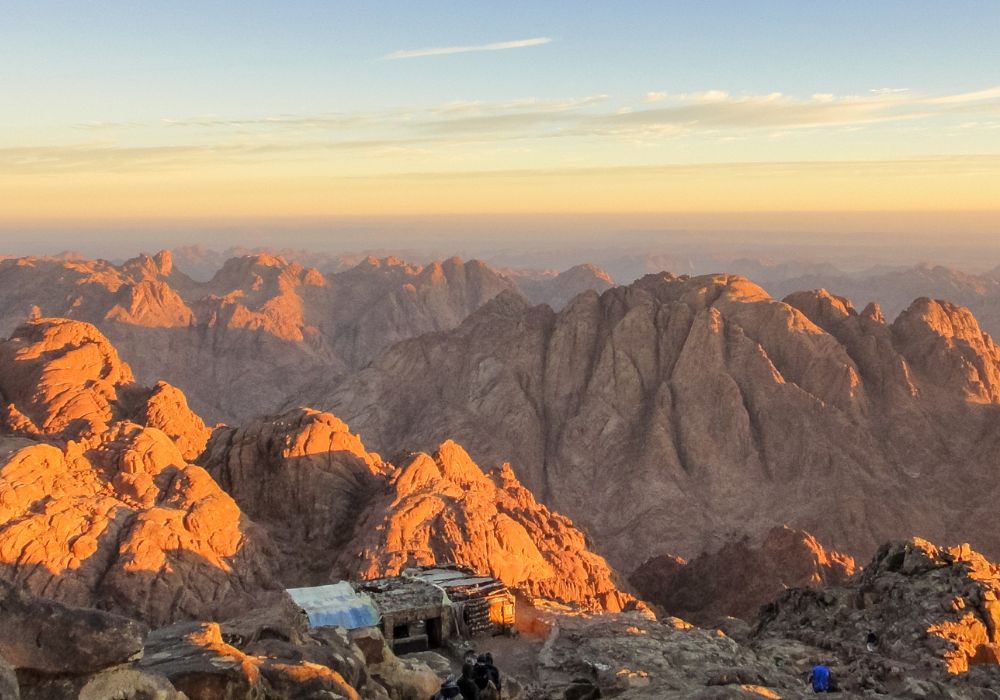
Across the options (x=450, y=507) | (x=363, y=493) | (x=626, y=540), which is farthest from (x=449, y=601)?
(x=626, y=540)

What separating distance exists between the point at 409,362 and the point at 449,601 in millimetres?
77172

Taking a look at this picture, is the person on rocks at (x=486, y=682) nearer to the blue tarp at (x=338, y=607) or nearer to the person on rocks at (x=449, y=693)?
the person on rocks at (x=449, y=693)

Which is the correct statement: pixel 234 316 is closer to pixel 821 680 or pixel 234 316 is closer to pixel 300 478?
pixel 300 478

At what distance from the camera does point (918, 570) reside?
3806cm

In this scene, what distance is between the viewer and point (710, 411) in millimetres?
93062

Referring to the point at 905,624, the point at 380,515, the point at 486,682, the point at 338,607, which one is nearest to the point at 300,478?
the point at 380,515

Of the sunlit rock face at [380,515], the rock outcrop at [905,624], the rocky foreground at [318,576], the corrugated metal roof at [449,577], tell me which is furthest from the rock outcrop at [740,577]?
the corrugated metal roof at [449,577]

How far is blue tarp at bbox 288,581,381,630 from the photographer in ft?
106

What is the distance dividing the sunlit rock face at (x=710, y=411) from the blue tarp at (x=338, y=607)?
44672mm

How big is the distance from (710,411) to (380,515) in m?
51.9

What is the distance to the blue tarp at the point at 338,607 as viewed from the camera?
1270 inches

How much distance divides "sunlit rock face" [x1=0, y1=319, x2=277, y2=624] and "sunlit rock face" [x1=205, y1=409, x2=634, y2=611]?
4.10m

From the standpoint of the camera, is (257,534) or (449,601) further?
(257,534)

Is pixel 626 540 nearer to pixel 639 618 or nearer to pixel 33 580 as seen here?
pixel 639 618
